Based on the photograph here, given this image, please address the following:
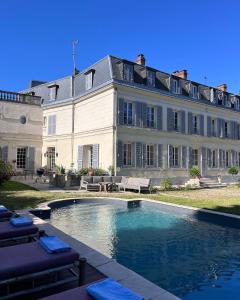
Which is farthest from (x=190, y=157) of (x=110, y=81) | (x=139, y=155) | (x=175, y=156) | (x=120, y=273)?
(x=120, y=273)

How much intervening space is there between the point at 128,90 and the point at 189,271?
15670 millimetres

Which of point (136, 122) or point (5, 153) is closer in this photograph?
point (136, 122)

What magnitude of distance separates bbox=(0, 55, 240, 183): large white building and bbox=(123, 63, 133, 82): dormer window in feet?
0.20

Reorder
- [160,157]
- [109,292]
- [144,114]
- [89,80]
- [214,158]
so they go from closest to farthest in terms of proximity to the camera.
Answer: [109,292] → [144,114] → [160,157] → [89,80] → [214,158]

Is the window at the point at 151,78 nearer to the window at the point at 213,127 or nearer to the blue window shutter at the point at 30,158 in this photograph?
the window at the point at 213,127

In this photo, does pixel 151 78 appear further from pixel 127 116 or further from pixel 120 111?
pixel 120 111

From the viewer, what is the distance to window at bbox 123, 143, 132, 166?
1962 centimetres

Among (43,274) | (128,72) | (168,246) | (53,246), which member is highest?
(128,72)

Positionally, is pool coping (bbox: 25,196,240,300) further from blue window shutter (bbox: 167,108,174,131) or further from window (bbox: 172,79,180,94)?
window (bbox: 172,79,180,94)

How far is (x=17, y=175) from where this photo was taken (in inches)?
843

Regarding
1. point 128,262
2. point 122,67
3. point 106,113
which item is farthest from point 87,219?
point 122,67

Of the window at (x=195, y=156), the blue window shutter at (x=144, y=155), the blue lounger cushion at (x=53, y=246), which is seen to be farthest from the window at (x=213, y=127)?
the blue lounger cushion at (x=53, y=246)

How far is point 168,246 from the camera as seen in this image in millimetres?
6750

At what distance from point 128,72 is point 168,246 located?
1536cm
